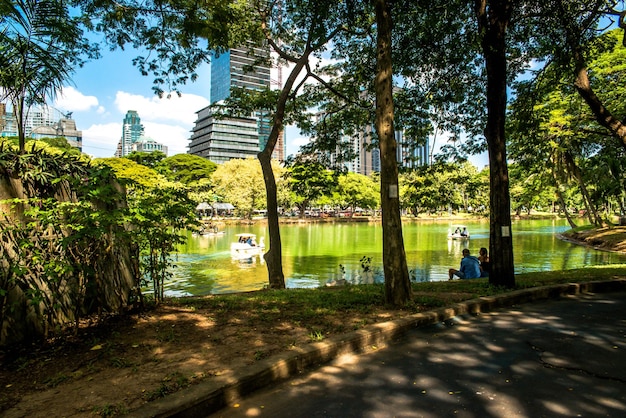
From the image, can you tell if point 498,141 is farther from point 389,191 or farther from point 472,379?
point 472,379

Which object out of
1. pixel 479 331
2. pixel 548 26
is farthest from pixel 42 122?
pixel 548 26

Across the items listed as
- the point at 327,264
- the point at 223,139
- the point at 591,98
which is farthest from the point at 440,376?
the point at 223,139

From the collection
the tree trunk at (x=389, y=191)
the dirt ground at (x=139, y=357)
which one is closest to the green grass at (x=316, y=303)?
the dirt ground at (x=139, y=357)

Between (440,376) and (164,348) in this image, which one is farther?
(164,348)

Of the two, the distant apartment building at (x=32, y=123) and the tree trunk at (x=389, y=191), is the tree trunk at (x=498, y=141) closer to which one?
the tree trunk at (x=389, y=191)

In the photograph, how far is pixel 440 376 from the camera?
3.85 m

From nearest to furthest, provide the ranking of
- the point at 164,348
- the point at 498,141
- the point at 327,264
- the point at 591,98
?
the point at 164,348 < the point at 498,141 < the point at 591,98 < the point at 327,264

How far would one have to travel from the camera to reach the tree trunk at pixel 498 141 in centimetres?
803

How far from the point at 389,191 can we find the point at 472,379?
3.18m

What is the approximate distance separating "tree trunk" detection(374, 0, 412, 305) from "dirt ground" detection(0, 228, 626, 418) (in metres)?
0.58

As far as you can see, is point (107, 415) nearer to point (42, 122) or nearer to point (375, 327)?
point (375, 327)

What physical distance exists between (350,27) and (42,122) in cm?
799

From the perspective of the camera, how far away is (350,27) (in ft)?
35.3

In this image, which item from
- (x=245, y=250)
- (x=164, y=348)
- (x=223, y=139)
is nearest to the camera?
(x=164, y=348)
